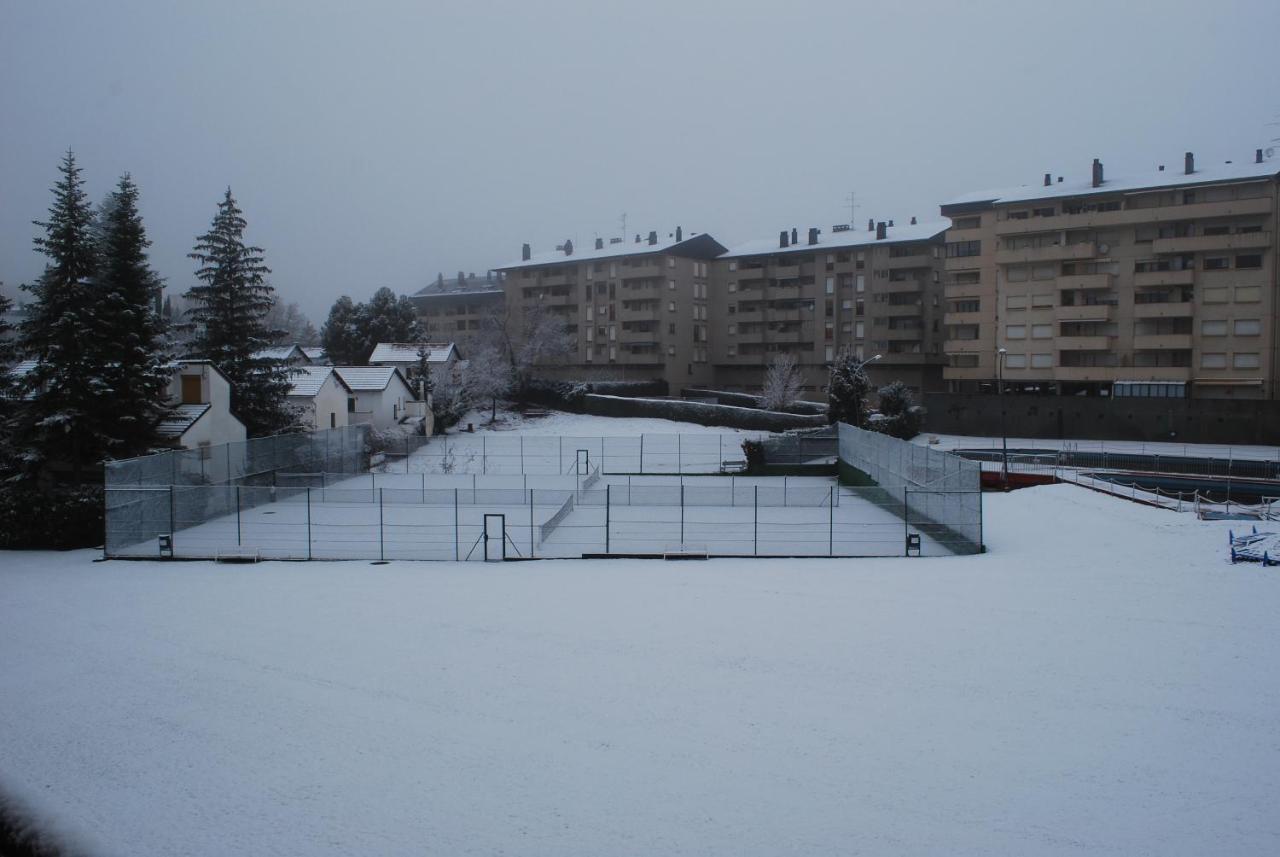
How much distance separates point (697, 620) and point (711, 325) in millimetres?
64269

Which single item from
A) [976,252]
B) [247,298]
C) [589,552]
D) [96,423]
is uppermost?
[976,252]

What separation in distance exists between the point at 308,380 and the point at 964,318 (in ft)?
136

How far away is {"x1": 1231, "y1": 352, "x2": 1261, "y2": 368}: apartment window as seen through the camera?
52250mm

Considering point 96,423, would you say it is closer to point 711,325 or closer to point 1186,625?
point 1186,625

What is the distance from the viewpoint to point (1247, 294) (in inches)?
2073

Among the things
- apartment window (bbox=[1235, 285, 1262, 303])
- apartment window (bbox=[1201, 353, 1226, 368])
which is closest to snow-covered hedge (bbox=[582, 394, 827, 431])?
apartment window (bbox=[1201, 353, 1226, 368])

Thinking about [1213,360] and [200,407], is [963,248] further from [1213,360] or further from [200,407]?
[200,407]

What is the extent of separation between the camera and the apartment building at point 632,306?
7550 cm

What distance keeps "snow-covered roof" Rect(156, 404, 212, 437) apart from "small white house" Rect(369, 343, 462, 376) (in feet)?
86.4

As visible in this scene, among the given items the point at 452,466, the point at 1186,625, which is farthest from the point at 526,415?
the point at 1186,625

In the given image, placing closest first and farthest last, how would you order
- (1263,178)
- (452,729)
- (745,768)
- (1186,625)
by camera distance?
1. (745,768)
2. (452,729)
3. (1186,625)
4. (1263,178)

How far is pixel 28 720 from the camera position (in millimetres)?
12398

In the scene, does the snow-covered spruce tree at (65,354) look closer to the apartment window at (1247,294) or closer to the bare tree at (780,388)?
the bare tree at (780,388)

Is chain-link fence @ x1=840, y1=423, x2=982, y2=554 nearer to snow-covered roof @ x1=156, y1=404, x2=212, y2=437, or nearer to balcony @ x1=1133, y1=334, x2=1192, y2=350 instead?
snow-covered roof @ x1=156, y1=404, x2=212, y2=437
